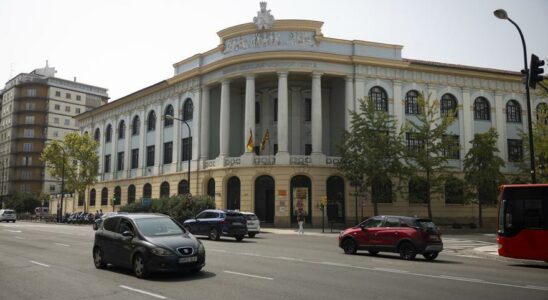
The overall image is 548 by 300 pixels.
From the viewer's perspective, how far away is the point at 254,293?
9406mm

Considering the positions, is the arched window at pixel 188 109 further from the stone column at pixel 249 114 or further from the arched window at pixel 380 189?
the arched window at pixel 380 189

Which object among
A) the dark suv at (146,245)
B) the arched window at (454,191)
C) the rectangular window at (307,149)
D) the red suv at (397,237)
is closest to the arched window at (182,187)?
the rectangular window at (307,149)

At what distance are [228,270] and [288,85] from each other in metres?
33.6

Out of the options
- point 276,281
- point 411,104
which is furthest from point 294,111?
point 276,281

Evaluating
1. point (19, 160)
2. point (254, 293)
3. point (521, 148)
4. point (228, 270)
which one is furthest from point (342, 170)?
point (19, 160)

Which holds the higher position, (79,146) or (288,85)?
(288,85)

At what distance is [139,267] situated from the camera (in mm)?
11328

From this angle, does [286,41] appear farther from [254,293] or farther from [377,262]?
[254,293]

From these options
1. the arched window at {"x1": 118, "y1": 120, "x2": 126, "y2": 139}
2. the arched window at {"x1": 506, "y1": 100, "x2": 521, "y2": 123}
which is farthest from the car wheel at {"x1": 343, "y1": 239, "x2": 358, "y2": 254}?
the arched window at {"x1": 118, "y1": 120, "x2": 126, "y2": 139}

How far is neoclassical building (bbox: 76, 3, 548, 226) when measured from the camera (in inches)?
1601

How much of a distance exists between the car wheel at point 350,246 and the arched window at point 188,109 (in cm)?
3306

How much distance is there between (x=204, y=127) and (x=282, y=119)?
9362mm

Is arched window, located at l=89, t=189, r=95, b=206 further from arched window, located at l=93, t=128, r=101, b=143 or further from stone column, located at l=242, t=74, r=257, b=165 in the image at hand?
stone column, located at l=242, t=74, r=257, b=165

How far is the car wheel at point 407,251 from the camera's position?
16859 mm
